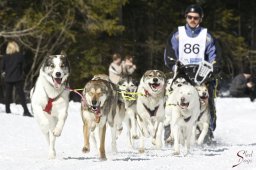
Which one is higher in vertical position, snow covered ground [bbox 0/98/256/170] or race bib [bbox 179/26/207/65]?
race bib [bbox 179/26/207/65]

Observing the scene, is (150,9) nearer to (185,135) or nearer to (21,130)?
(21,130)

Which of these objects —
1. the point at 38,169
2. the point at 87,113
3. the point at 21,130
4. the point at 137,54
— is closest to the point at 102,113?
the point at 87,113

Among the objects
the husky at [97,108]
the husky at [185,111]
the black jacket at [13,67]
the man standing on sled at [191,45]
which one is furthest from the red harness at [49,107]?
the black jacket at [13,67]

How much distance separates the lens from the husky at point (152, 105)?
867cm

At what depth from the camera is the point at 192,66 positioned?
337 inches

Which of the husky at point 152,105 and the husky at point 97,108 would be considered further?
the husky at point 152,105

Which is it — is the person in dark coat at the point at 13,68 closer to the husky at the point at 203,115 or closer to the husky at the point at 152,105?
the husky at the point at 152,105

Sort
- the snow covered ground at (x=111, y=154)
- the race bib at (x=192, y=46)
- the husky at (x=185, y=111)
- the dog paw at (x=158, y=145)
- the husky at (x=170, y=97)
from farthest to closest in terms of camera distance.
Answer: the race bib at (x=192, y=46) → the dog paw at (x=158, y=145) → the husky at (x=170, y=97) → the husky at (x=185, y=111) → the snow covered ground at (x=111, y=154)

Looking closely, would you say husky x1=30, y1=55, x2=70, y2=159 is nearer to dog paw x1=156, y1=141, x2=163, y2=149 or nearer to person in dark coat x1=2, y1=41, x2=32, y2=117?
dog paw x1=156, y1=141, x2=163, y2=149

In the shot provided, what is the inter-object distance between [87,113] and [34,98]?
1.94 feet

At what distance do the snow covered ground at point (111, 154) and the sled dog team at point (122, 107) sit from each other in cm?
22

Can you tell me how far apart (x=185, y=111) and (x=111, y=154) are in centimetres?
97

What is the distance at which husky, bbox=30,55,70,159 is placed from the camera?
7.15 metres

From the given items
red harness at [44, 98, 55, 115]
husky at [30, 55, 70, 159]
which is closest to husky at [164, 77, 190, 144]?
husky at [30, 55, 70, 159]
